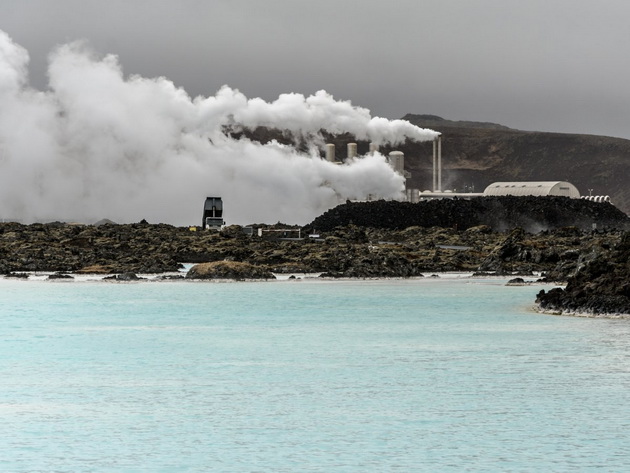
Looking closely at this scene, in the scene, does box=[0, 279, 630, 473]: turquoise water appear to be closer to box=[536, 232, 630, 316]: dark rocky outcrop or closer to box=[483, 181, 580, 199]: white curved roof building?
box=[536, 232, 630, 316]: dark rocky outcrop

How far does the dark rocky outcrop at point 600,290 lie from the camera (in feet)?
121

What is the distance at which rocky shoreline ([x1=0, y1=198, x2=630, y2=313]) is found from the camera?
133 feet

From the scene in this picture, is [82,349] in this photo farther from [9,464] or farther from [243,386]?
[9,464]

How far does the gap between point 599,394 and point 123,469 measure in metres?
10.7

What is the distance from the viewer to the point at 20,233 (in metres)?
109

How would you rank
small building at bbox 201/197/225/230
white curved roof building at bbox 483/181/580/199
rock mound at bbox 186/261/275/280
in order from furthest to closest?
white curved roof building at bbox 483/181/580/199
small building at bbox 201/197/225/230
rock mound at bbox 186/261/275/280

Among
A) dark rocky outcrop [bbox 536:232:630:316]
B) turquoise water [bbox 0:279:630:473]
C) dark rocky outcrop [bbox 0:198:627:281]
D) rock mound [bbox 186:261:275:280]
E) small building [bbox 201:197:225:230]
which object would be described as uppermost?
small building [bbox 201:197:225:230]

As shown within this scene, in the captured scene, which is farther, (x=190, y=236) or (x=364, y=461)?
(x=190, y=236)

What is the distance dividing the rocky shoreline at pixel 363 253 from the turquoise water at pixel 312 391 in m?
2.38

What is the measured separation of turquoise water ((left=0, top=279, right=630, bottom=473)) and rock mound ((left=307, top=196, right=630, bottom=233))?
303ft

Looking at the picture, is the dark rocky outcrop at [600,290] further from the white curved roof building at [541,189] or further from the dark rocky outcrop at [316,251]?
the white curved roof building at [541,189]

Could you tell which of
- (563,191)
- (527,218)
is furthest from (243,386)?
(563,191)

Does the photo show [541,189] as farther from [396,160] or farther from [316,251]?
[316,251]

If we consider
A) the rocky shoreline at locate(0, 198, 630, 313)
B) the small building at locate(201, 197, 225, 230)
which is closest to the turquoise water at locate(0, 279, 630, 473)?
the rocky shoreline at locate(0, 198, 630, 313)
